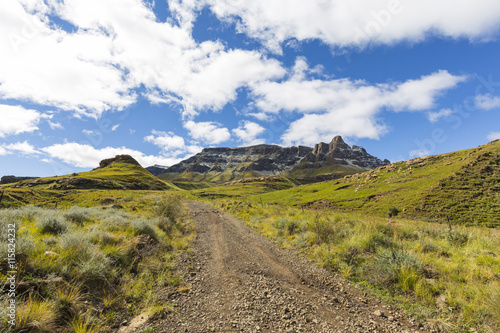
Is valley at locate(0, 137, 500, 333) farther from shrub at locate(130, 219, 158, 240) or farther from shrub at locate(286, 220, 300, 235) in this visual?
shrub at locate(286, 220, 300, 235)

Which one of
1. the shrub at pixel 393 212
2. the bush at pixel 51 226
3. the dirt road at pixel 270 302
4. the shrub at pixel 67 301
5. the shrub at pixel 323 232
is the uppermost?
the bush at pixel 51 226

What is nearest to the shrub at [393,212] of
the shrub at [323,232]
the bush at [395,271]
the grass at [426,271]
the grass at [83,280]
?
the grass at [426,271]

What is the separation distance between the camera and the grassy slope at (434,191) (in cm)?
3588

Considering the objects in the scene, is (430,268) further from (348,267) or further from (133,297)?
(133,297)

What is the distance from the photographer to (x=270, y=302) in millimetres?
6480

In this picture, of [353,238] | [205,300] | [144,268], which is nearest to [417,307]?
[353,238]

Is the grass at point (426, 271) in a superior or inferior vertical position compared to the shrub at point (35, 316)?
inferior

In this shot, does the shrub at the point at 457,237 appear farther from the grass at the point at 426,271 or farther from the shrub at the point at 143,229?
the shrub at the point at 143,229

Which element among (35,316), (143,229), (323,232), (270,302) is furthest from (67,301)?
(323,232)

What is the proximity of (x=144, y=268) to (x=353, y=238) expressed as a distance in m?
10.5

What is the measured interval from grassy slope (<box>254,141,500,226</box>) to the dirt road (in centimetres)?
3967

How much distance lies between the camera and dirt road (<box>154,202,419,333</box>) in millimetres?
5391

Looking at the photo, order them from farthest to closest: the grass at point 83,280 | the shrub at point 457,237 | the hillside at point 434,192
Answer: the hillside at point 434,192 → the shrub at point 457,237 → the grass at point 83,280

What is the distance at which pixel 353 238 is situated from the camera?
1110 cm
